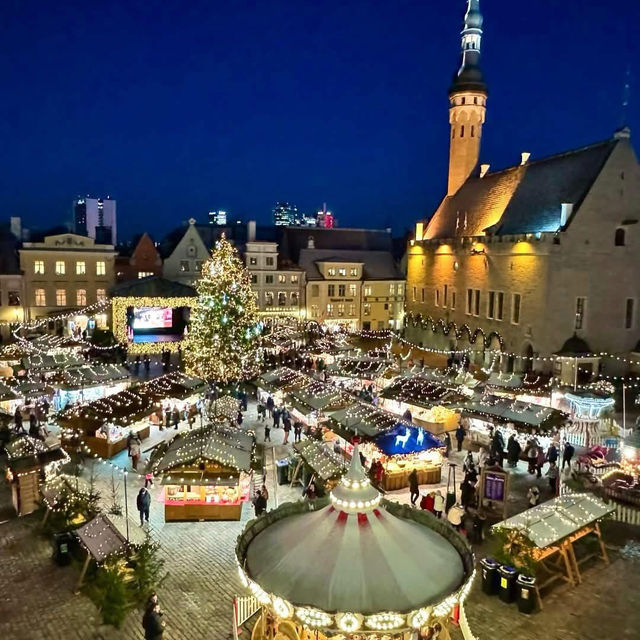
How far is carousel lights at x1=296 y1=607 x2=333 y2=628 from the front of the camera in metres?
7.04

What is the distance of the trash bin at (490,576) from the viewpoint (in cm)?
1284

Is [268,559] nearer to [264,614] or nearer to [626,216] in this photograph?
[264,614]

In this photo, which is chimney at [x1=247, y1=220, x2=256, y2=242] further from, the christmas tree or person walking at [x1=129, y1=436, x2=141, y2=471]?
person walking at [x1=129, y1=436, x2=141, y2=471]

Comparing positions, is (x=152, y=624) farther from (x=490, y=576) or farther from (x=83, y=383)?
(x=83, y=383)

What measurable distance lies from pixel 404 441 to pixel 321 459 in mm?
2978

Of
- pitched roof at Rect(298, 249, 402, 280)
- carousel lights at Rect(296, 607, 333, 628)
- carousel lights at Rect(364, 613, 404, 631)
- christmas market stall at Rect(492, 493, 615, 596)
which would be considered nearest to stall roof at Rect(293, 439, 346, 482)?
christmas market stall at Rect(492, 493, 615, 596)

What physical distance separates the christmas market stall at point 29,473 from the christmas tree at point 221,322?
13.9 metres

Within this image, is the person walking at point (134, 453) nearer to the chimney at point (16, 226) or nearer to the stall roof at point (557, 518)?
the stall roof at point (557, 518)

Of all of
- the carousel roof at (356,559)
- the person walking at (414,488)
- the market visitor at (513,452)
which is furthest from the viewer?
the market visitor at (513,452)

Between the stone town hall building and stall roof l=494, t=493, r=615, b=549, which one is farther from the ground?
the stone town hall building

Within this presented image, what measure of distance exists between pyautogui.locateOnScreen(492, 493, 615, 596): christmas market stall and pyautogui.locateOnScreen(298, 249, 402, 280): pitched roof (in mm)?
41645

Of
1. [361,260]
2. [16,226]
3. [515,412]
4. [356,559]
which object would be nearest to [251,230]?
[361,260]

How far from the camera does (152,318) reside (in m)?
44.5

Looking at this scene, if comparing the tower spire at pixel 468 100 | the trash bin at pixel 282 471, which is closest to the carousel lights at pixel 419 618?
the trash bin at pixel 282 471
